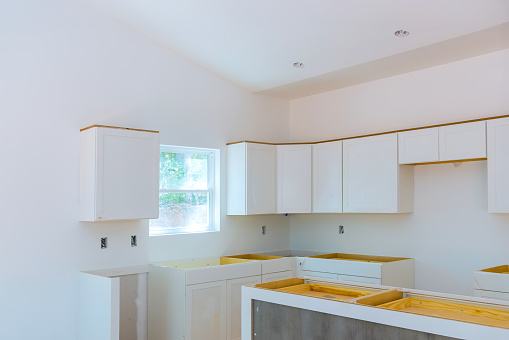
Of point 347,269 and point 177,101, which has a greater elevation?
point 177,101

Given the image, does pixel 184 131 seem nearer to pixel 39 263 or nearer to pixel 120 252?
pixel 120 252

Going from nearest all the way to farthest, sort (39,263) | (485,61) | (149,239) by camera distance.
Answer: (39,263)
(485,61)
(149,239)

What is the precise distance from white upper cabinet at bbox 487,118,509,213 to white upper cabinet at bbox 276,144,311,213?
6.55ft

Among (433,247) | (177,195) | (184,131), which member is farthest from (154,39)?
(433,247)

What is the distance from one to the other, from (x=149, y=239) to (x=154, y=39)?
2029 millimetres

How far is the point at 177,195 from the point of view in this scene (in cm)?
507

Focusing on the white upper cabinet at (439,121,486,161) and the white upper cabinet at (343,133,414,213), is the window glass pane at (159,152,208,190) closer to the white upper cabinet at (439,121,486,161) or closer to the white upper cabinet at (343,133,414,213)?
the white upper cabinet at (343,133,414,213)

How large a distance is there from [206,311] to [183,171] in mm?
1522

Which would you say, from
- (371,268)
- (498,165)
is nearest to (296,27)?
(498,165)

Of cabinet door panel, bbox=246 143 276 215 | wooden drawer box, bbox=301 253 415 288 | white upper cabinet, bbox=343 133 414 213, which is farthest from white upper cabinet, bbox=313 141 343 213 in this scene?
wooden drawer box, bbox=301 253 415 288

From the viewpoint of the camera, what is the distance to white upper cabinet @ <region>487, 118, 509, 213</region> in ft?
12.8

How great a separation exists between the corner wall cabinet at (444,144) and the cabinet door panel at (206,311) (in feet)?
7.22

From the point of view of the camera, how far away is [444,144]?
4.29 metres

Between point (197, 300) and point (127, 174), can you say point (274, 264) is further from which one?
point (127, 174)
